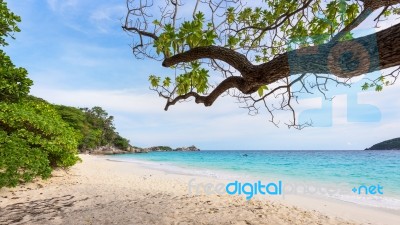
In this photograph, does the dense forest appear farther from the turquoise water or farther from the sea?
the turquoise water

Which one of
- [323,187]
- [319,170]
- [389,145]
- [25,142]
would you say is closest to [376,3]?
[25,142]

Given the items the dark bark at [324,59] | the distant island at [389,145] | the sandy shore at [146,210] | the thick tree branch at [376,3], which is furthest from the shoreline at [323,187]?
the distant island at [389,145]

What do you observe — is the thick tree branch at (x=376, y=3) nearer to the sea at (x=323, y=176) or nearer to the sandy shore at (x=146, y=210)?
the sandy shore at (x=146, y=210)

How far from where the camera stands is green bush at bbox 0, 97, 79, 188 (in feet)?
21.7

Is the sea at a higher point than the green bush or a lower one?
lower

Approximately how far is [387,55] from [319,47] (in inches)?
22.5

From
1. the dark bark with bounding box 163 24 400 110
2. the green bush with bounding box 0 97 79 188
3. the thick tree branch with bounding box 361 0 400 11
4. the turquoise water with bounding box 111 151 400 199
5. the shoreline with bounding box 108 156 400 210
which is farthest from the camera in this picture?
the turquoise water with bounding box 111 151 400 199

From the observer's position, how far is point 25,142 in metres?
7.32

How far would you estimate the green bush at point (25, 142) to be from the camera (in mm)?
6609

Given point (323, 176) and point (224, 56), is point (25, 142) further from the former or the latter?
point (323, 176)

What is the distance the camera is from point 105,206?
5766 millimetres

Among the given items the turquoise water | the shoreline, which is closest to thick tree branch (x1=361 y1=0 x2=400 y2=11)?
the shoreline

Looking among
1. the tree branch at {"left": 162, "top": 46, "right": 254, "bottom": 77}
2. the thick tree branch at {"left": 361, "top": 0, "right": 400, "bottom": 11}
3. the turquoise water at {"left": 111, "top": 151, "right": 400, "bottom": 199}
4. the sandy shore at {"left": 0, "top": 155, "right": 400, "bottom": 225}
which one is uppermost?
the thick tree branch at {"left": 361, "top": 0, "right": 400, "bottom": 11}

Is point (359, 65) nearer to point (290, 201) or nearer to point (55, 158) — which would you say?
point (290, 201)
